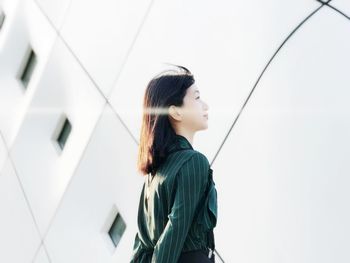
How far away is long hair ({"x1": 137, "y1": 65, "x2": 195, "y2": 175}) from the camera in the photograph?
10.1ft

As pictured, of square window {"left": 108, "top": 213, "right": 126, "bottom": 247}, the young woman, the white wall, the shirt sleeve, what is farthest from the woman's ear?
square window {"left": 108, "top": 213, "right": 126, "bottom": 247}

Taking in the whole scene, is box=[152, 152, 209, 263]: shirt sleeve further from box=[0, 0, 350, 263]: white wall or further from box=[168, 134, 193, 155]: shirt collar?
box=[0, 0, 350, 263]: white wall

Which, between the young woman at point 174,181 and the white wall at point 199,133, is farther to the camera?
the white wall at point 199,133

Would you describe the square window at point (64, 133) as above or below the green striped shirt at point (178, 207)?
above

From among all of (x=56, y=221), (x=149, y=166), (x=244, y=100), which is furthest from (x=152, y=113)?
(x=56, y=221)

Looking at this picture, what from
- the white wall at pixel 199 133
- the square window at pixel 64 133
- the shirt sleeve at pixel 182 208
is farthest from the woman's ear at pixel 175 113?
the square window at pixel 64 133

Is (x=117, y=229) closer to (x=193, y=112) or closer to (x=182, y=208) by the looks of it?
(x=193, y=112)

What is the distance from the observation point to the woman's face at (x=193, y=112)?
3.14m

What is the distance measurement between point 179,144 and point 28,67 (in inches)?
215

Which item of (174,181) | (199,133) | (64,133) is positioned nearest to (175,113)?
(174,181)

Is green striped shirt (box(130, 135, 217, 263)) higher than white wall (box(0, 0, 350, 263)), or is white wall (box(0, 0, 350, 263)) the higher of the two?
white wall (box(0, 0, 350, 263))

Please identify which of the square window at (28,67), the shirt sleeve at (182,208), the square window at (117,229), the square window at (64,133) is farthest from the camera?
the square window at (28,67)

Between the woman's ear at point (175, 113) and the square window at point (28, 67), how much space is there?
5.18m

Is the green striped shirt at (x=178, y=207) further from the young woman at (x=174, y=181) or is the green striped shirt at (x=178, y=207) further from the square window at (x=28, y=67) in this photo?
the square window at (x=28, y=67)
